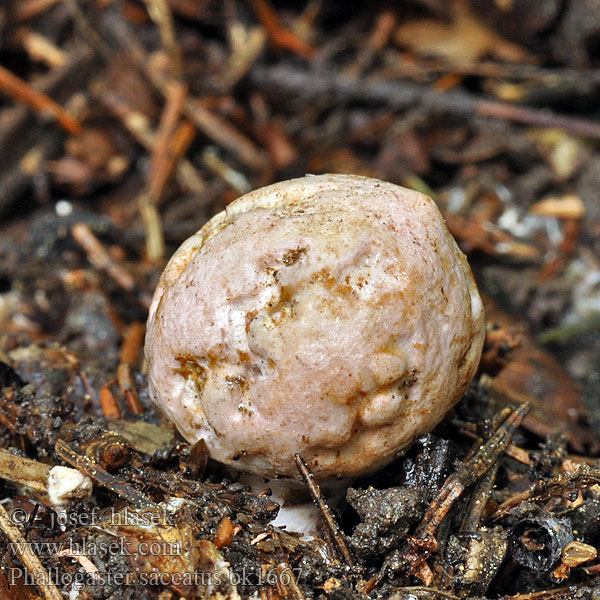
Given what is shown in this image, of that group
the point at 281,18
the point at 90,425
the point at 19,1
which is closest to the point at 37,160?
the point at 19,1

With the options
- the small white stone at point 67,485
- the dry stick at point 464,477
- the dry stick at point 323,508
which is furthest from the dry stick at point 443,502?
the small white stone at point 67,485

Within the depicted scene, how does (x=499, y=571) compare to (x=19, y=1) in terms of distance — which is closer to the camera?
(x=499, y=571)

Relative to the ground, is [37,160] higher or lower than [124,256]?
higher

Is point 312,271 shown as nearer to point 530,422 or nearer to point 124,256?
point 530,422

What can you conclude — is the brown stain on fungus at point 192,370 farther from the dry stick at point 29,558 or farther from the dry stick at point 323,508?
the dry stick at point 29,558

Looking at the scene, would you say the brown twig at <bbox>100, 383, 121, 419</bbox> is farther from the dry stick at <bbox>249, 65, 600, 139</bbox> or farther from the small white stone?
the dry stick at <bbox>249, 65, 600, 139</bbox>

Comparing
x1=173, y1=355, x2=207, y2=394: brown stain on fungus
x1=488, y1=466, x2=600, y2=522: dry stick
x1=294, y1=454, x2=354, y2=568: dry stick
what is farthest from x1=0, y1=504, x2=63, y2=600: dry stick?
x1=488, y1=466, x2=600, y2=522: dry stick
